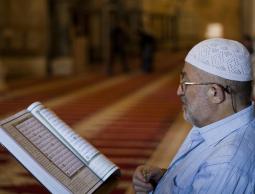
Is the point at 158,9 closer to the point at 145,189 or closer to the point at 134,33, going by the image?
the point at 134,33

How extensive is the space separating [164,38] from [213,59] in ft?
85.1

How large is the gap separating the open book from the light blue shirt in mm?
242

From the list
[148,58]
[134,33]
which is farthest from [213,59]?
[134,33]

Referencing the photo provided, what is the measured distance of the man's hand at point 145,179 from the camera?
2.07 m

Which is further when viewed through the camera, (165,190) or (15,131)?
(165,190)

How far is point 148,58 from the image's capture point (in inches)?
578

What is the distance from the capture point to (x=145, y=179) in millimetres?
2072

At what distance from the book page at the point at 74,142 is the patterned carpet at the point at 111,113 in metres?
1.07

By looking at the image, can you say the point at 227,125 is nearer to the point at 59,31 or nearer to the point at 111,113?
the point at 111,113

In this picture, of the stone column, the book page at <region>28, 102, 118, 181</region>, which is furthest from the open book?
the stone column

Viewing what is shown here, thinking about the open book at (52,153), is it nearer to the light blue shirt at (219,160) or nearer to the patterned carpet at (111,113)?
the light blue shirt at (219,160)

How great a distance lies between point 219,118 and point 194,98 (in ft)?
0.31

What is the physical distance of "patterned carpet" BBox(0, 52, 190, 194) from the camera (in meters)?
4.39

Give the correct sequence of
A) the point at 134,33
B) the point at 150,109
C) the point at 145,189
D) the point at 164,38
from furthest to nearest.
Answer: the point at 164,38
the point at 134,33
the point at 150,109
the point at 145,189
